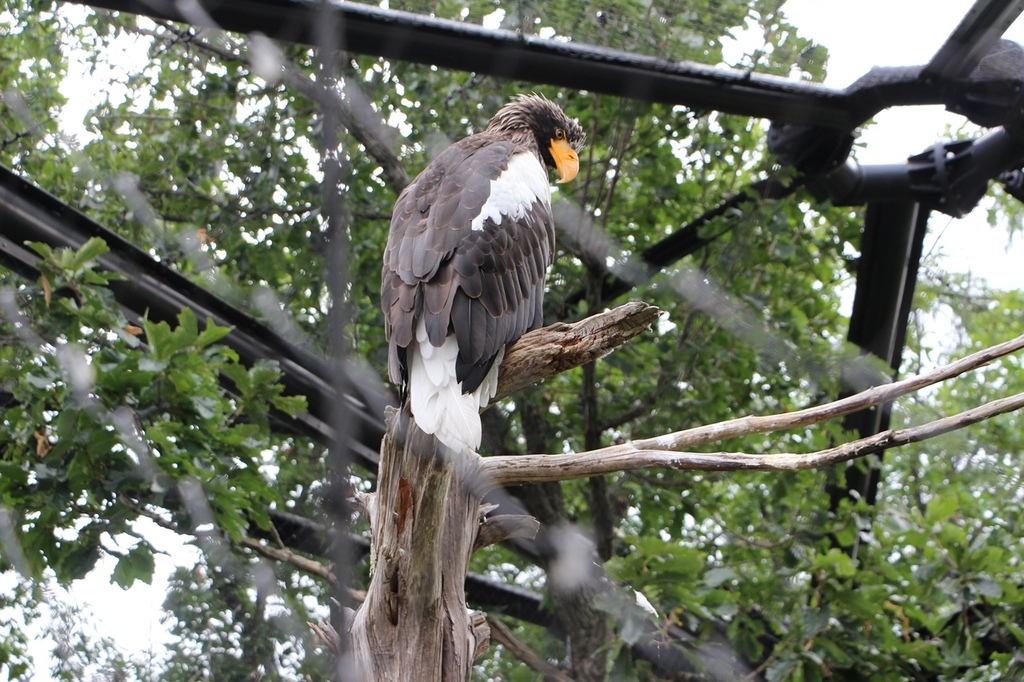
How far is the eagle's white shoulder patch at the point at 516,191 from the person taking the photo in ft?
8.91

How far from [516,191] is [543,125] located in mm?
757

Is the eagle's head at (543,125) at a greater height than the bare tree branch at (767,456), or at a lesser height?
greater

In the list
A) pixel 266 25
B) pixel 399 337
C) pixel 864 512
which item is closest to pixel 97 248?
pixel 266 25

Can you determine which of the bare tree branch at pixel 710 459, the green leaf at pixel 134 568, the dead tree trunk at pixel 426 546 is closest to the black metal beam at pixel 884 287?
the bare tree branch at pixel 710 459

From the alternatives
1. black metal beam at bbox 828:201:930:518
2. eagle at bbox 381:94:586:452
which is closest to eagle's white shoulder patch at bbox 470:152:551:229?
eagle at bbox 381:94:586:452

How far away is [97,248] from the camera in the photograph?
2949 millimetres

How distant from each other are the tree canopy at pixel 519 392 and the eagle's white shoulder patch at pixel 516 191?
1.39 feet

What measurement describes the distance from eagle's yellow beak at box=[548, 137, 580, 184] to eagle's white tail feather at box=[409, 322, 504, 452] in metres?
1.15

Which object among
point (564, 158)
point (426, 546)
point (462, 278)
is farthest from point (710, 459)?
point (564, 158)

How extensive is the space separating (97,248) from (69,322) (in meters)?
0.31

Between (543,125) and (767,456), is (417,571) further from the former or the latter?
(543,125)

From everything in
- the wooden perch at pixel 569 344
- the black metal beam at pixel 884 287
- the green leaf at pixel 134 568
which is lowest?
the green leaf at pixel 134 568

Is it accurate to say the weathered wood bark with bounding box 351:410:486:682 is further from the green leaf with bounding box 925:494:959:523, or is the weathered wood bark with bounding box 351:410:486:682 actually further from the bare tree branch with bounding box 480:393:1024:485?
the green leaf with bounding box 925:494:959:523

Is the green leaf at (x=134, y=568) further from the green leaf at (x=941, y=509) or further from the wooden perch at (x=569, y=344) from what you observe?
the green leaf at (x=941, y=509)
